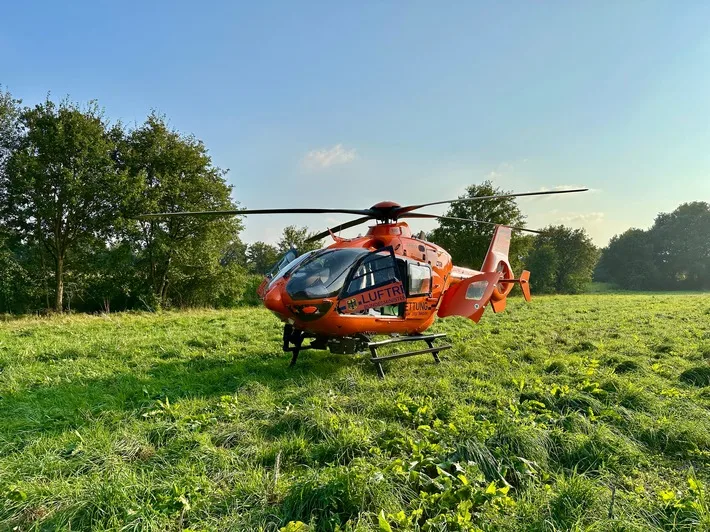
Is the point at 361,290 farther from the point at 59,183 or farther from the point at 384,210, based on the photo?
the point at 59,183

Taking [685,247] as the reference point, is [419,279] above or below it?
below

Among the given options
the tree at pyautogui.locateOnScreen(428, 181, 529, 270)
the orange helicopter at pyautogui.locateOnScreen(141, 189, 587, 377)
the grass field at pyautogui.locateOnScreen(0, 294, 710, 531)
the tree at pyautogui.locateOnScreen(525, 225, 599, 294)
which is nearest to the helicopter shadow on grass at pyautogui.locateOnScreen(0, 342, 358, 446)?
the grass field at pyautogui.locateOnScreen(0, 294, 710, 531)

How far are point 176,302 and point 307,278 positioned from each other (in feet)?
71.3

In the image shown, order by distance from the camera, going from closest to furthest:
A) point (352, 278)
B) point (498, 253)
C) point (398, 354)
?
point (352, 278)
point (398, 354)
point (498, 253)

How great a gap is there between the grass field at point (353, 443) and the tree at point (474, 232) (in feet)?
88.3

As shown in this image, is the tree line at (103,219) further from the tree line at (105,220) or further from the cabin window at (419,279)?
the cabin window at (419,279)

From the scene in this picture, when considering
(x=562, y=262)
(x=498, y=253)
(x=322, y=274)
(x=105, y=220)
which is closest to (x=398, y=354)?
(x=322, y=274)

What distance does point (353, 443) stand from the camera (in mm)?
3926

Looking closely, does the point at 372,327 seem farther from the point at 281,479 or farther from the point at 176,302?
the point at 176,302

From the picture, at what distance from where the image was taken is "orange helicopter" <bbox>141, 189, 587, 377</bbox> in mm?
6594

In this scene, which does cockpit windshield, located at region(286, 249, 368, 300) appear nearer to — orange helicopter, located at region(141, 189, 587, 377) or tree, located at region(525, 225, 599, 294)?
orange helicopter, located at region(141, 189, 587, 377)

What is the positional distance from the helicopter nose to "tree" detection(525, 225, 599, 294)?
45.8m

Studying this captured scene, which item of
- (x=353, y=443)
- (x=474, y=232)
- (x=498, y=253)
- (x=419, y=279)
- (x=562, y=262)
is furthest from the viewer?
(x=562, y=262)

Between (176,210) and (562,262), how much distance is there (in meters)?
50.8
